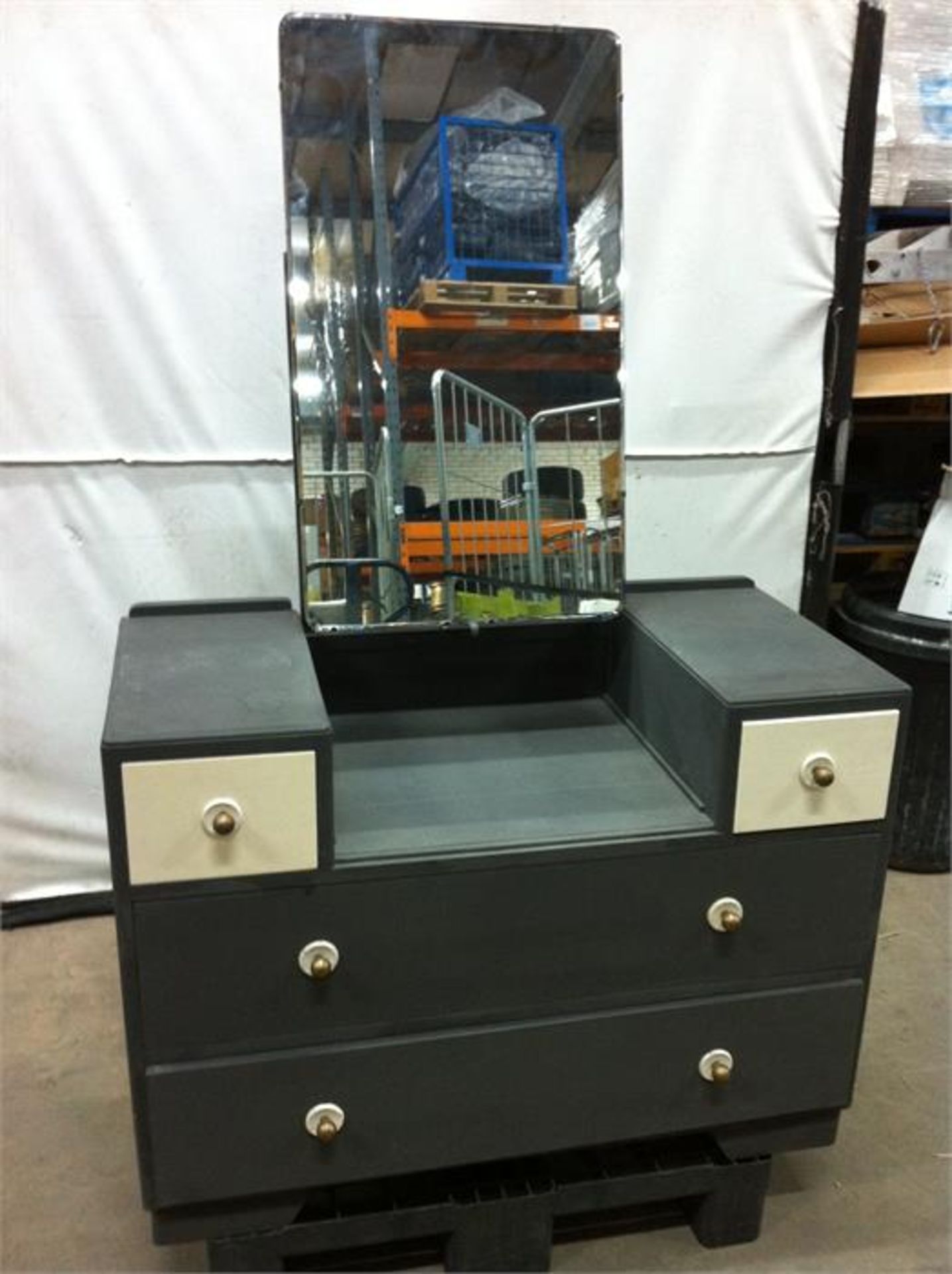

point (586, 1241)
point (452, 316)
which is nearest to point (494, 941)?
point (586, 1241)

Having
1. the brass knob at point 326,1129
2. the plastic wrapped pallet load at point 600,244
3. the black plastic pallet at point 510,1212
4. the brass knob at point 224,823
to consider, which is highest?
the plastic wrapped pallet load at point 600,244

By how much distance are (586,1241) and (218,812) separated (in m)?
0.75

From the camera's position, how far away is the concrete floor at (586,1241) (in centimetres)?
119

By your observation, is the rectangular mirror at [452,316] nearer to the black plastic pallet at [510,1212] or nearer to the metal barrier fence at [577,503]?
the metal barrier fence at [577,503]

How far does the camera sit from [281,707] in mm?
976

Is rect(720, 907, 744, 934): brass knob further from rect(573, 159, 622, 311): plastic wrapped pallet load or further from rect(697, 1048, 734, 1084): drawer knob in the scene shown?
rect(573, 159, 622, 311): plastic wrapped pallet load

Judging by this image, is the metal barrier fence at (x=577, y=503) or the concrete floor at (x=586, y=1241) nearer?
the concrete floor at (x=586, y=1241)

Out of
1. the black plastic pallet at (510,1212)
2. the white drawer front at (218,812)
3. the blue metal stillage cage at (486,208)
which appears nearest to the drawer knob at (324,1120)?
the black plastic pallet at (510,1212)

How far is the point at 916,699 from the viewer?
6.35ft

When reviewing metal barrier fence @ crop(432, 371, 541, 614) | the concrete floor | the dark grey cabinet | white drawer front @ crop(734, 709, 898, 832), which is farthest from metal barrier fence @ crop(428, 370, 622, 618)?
the concrete floor

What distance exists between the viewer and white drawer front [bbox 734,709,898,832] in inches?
40.3

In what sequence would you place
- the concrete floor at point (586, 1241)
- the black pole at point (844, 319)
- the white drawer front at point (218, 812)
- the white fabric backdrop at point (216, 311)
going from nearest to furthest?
the white drawer front at point (218, 812), the concrete floor at point (586, 1241), the white fabric backdrop at point (216, 311), the black pole at point (844, 319)

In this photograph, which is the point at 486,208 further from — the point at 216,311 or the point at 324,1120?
the point at 324,1120

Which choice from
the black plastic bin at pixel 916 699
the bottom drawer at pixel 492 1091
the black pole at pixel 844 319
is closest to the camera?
the bottom drawer at pixel 492 1091
